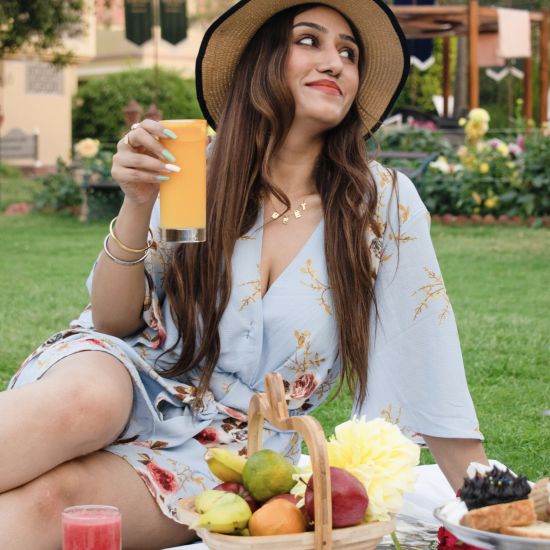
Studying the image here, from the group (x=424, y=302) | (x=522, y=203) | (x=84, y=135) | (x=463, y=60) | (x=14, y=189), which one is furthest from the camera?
(x=84, y=135)

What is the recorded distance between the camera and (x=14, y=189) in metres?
17.8

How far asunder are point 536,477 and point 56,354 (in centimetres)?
201

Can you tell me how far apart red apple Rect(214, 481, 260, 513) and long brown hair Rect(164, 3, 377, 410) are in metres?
0.69

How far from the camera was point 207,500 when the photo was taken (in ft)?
6.40

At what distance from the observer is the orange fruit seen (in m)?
1.88

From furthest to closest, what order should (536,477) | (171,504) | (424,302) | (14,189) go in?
(14,189) → (536,477) → (424,302) → (171,504)

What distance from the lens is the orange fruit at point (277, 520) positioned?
74.2 inches

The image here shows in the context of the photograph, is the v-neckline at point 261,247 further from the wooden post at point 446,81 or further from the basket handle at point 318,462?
the wooden post at point 446,81

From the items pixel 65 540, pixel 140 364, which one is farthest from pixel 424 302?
pixel 65 540

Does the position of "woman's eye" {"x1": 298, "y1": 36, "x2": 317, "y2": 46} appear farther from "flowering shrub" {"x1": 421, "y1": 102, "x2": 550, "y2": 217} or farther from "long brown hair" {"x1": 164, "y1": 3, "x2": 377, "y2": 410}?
"flowering shrub" {"x1": 421, "y1": 102, "x2": 550, "y2": 217}

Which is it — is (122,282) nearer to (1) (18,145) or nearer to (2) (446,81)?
(2) (446,81)

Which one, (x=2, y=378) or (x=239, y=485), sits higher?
(x=239, y=485)

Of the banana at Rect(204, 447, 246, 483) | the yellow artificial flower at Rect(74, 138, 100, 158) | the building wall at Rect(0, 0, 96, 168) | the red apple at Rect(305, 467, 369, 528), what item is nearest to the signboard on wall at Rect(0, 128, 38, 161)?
the building wall at Rect(0, 0, 96, 168)

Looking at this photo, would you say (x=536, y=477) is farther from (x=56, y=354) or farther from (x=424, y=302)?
(x=56, y=354)
